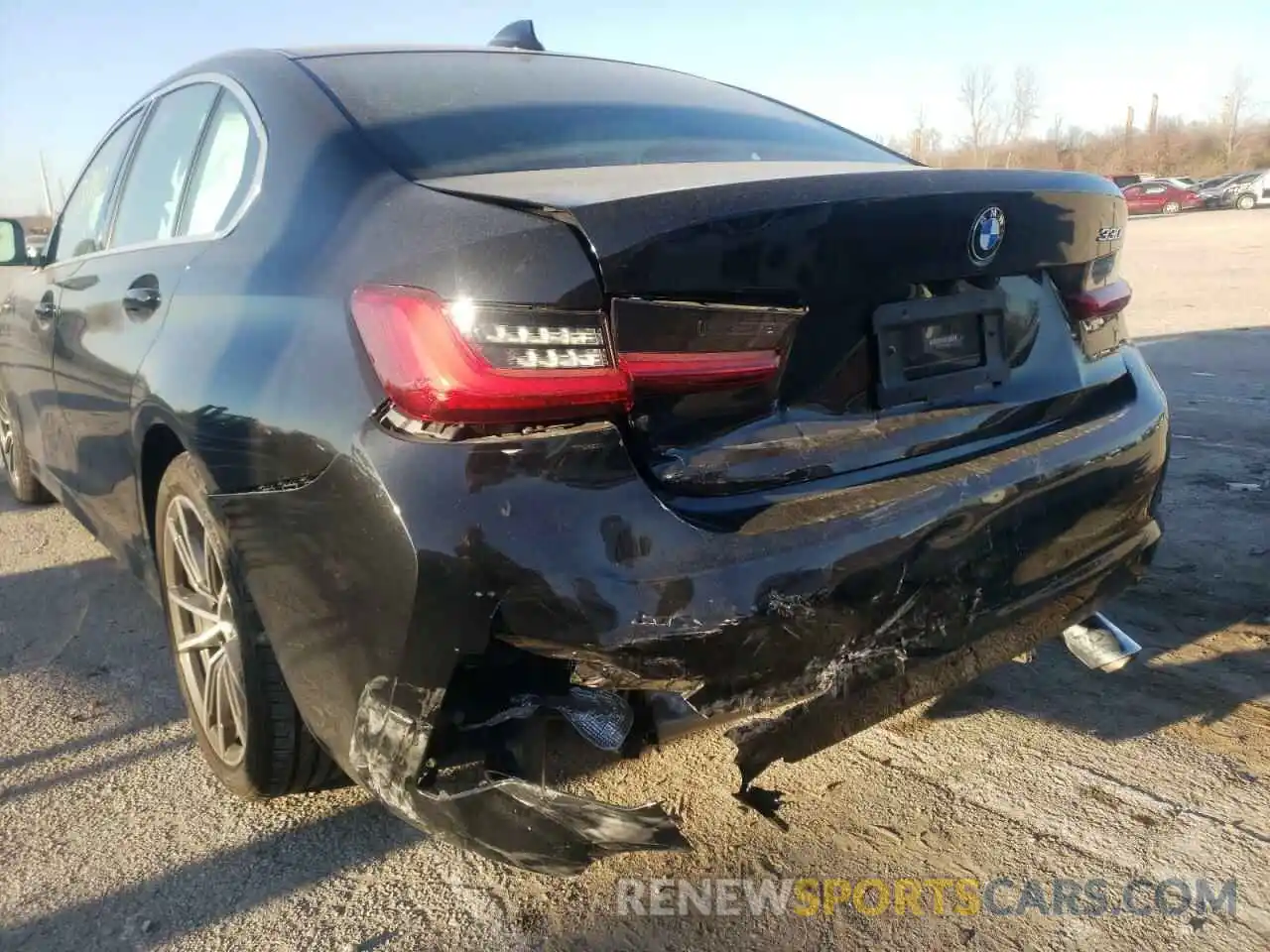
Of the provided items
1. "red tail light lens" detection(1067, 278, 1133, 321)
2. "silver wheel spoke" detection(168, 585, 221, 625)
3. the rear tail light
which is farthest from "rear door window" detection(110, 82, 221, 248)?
"red tail light lens" detection(1067, 278, 1133, 321)

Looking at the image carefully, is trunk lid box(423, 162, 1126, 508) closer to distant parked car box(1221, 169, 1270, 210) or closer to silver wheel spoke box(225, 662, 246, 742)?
silver wheel spoke box(225, 662, 246, 742)

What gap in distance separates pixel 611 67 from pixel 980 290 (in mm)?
1611

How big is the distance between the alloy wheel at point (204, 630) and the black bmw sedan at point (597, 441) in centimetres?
2

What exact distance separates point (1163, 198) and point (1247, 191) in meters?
2.93

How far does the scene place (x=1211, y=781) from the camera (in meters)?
2.40

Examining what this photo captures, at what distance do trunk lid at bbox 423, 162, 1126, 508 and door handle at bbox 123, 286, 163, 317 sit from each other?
3.46ft

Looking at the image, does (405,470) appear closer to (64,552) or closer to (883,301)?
(883,301)

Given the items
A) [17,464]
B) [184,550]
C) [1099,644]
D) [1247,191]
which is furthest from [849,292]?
[1247,191]

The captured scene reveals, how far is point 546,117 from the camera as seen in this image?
98.3 inches

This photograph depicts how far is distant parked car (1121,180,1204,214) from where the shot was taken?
41125 mm

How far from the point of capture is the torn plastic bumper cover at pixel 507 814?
1662 millimetres

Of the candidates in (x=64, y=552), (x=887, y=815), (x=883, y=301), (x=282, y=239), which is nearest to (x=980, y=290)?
(x=883, y=301)

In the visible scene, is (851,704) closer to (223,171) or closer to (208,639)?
(208,639)

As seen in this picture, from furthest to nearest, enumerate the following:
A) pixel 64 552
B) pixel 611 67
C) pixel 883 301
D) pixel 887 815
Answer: pixel 64 552
pixel 611 67
pixel 887 815
pixel 883 301
